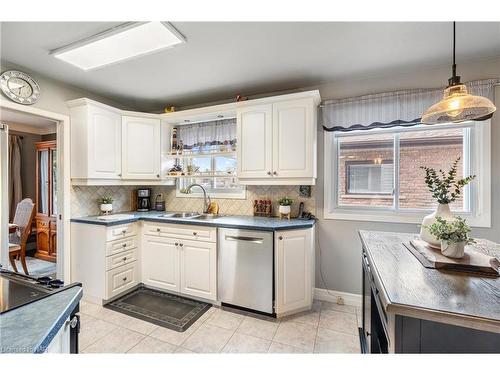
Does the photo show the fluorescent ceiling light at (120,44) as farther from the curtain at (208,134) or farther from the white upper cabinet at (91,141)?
the curtain at (208,134)

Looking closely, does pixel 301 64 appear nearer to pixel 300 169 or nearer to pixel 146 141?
pixel 300 169

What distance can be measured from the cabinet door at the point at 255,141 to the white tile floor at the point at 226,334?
4.84ft

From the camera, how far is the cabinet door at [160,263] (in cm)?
261

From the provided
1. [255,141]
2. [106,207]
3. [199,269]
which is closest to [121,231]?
[106,207]

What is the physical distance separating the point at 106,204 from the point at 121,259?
76 centimetres

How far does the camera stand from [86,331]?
2035mm

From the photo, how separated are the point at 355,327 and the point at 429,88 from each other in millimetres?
2366

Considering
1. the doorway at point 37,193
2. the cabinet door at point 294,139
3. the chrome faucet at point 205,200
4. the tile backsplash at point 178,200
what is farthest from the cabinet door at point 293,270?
the doorway at point 37,193

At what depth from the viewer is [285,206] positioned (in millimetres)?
2613

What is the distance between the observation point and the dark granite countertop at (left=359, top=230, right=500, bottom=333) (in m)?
0.73

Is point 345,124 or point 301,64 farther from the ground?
point 301,64

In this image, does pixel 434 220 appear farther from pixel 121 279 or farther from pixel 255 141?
pixel 121 279

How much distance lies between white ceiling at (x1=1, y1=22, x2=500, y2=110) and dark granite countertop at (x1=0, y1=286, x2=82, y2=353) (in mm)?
1773
